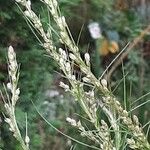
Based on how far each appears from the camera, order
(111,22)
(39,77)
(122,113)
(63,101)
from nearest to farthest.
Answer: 1. (122,113)
2. (39,77)
3. (63,101)
4. (111,22)

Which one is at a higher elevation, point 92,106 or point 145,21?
point 92,106

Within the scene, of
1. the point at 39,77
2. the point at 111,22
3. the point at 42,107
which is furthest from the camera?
the point at 111,22

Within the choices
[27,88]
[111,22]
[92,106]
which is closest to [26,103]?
[27,88]

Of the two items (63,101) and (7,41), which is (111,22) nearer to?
(63,101)

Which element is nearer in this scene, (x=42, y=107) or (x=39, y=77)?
(x=39, y=77)

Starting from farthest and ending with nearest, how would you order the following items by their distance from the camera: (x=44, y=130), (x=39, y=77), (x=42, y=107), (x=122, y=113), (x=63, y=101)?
(x=63, y=101), (x=44, y=130), (x=42, y=107), (x=39, y=77), (x=122, y=113)

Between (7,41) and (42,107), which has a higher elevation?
(7,41)

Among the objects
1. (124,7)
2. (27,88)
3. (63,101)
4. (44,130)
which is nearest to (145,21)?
(124,7)

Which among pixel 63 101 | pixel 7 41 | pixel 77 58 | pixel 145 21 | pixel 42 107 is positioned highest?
pixel 77 58

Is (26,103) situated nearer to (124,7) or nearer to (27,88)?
(27,88)
